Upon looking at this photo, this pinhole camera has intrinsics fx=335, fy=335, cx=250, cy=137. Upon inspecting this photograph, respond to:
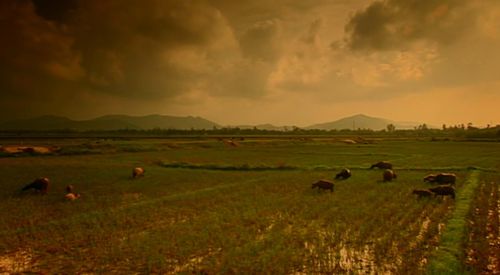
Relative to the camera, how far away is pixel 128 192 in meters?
19.8

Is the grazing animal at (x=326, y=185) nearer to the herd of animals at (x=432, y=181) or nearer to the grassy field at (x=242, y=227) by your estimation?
the herd of animals at (x=432, y=181)

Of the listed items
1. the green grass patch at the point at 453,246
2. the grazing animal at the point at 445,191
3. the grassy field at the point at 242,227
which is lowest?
the grassy field at the point at 242,227

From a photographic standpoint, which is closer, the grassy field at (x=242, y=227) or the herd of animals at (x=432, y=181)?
the grassy field at (x=242, y=227)

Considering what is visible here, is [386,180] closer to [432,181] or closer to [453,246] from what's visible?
[432,181]

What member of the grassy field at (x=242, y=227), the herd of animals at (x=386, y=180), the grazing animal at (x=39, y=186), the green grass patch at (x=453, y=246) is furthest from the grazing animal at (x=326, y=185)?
the grazing animal at (x=39, y=186)

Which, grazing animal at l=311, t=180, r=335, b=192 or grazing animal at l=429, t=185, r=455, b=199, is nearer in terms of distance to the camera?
grazing animal at l=429, t=185, r=455, b=199

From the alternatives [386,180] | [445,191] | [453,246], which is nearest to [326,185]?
[386,180]

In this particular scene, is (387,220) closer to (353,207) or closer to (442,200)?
(353,207)

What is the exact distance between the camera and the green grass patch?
799cm

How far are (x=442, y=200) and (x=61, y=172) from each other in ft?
87.9

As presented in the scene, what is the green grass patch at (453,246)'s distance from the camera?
7988mm

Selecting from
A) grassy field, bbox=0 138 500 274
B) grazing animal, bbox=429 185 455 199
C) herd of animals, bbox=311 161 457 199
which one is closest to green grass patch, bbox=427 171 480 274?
grassy field, bbox=0 138 500 274

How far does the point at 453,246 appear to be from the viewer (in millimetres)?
9445

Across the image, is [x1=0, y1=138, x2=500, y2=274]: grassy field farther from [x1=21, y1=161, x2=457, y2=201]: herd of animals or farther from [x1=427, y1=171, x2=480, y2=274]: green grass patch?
[x1=21, y1=161, x2=457, y2=201]: herd of animals
